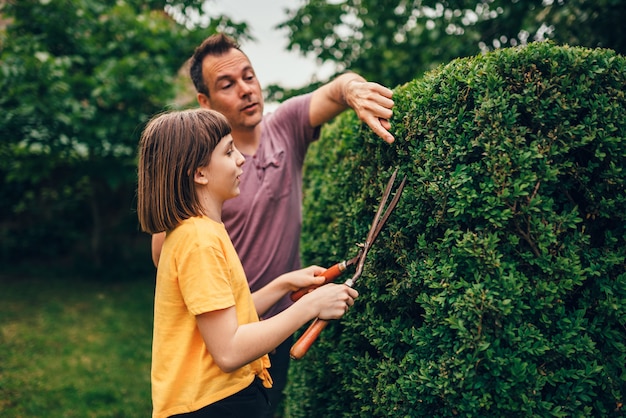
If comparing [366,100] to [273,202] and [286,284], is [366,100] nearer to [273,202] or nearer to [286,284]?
[273,202]

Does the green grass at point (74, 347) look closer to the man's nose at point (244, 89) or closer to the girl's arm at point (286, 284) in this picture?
the girl's arm at point (286, 284)

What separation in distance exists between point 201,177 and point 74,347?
547cm

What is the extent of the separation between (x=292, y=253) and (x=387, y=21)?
161 inches

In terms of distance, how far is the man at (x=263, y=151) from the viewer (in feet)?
8.66

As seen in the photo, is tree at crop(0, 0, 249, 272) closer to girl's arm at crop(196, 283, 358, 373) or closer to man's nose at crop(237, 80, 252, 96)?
man's nose at crop(237, 80, 252, 96)

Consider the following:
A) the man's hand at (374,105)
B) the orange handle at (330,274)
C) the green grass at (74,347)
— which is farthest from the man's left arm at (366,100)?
the green grass at (74,347)

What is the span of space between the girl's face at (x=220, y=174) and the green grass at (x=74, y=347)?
343 cm

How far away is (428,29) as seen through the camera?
556 cm

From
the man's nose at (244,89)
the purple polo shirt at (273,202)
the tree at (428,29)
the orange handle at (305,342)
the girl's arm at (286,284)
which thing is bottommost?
the orange handle at (305,342)

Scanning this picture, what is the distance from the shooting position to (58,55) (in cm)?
843

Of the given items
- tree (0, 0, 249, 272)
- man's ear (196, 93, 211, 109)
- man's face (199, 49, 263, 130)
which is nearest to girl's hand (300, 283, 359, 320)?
man's face (199, 49, 263, 130)

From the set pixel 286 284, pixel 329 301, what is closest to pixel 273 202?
pixel 286 284

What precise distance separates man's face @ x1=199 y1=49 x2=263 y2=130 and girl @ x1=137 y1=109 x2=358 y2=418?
0.67 meters

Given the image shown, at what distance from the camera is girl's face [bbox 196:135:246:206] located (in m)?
2.00
